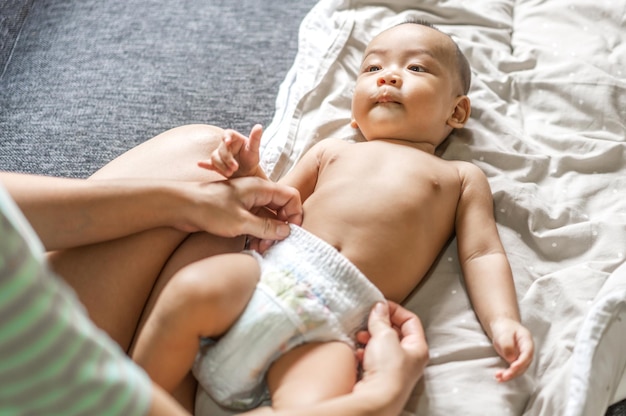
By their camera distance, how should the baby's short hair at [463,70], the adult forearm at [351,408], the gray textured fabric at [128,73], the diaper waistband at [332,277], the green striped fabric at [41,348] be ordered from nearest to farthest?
the green striped fabric at [41,348] < the adult forearm at [351,408] < the diaper waistband at [332,277] < the baby's short hair at [463,70] < the gray textured fabric at [128,73]

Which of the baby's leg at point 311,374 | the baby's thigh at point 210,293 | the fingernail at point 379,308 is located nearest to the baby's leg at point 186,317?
the baby's thigh at point 210,293

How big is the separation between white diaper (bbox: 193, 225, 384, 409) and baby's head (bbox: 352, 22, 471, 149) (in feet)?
1.21

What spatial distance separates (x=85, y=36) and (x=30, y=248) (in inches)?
56.0

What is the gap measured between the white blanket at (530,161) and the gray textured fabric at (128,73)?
0.15 meters

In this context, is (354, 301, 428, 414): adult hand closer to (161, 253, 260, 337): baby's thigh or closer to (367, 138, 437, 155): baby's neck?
(161, 253, 260, 337): baby's thigh

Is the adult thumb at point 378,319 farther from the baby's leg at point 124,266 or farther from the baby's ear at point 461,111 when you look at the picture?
the baby's ear at point 461,111

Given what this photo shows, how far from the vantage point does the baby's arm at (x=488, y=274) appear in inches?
41.7

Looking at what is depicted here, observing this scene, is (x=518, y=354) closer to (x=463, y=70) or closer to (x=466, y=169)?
(x=466, y=169)

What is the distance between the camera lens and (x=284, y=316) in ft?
3.26

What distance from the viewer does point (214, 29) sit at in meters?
1.86

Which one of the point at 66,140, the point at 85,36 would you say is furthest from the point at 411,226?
the point at 85,36

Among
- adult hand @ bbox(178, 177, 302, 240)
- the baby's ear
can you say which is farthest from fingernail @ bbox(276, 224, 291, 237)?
the baby's ear

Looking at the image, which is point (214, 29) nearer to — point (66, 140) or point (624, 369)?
point (66, 140)

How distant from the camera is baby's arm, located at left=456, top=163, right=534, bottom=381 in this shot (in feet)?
3.48
